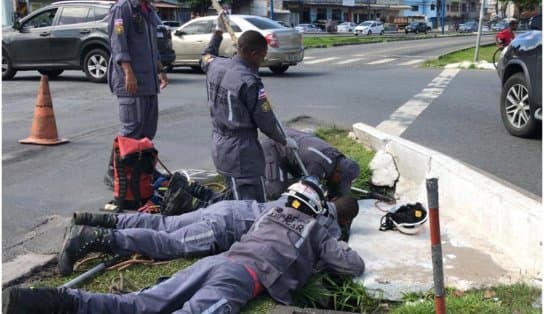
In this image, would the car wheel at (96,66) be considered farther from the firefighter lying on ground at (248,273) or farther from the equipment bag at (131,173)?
the firefighter lying on ground at (248,273)

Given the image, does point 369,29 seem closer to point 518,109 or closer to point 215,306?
point 518,109

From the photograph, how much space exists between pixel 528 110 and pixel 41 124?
223 inches

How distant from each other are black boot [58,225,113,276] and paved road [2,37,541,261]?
0.54 m

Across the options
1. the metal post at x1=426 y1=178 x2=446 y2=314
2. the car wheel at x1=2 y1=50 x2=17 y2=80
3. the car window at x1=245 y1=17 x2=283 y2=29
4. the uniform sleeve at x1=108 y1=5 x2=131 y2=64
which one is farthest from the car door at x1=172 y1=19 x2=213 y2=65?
the metal post at x1=426 y1=178 x2=446 y2=314

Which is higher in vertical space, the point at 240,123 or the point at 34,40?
the point at 34,40

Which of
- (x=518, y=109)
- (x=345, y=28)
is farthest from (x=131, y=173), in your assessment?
(x=345, y=28)

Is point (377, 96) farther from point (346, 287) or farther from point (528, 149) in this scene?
point (346, 287)

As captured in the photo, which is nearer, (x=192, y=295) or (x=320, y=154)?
(x=192, y=295)

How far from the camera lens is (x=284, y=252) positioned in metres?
3.59

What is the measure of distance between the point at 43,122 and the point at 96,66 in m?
7.00

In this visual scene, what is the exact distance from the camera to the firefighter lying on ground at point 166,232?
3812mm

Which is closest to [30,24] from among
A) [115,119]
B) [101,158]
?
[115,119]

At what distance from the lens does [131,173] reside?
5.12 m

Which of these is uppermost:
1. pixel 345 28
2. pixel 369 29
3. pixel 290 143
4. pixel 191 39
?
pixel 191 39
